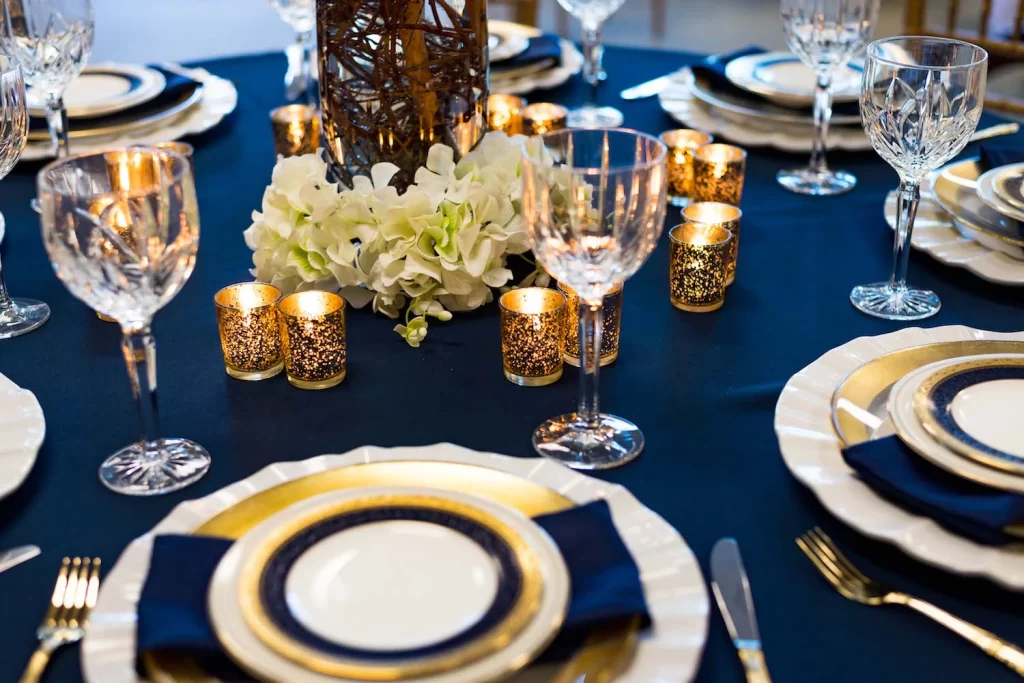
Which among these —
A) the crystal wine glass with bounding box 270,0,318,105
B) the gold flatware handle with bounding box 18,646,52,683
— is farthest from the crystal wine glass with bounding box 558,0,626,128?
the gold flatware handle with bounding box 18,646,52,683

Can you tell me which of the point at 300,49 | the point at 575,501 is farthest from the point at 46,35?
the point at 575,501

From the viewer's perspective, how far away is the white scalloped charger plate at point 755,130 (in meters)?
1.50

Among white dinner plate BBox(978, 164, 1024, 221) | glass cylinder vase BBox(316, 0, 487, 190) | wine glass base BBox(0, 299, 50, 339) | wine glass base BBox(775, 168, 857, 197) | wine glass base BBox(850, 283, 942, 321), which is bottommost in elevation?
wine glass base BBox(0, 299, 50, 339)

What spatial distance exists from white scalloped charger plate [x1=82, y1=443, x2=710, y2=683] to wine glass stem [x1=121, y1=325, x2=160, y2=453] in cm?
14

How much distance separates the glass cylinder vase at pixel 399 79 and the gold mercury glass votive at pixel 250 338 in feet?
0.85

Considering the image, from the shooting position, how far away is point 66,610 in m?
0.68

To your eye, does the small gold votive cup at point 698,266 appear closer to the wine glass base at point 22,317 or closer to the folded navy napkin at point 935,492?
the folded navy napkin at point 935,492

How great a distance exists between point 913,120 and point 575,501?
56 cm

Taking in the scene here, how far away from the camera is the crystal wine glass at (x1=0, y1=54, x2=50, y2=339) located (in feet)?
3.24

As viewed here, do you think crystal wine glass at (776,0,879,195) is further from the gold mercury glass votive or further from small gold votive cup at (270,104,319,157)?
the gold mercury glass votive

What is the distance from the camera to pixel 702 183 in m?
1.30

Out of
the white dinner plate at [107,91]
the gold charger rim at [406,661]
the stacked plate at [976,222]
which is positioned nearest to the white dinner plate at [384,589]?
the gold charger rim at [406,661]

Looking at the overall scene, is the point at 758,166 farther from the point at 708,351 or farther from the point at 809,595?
the point at 809,595

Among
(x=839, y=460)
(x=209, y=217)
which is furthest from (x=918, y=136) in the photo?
(x=209, y=217)
